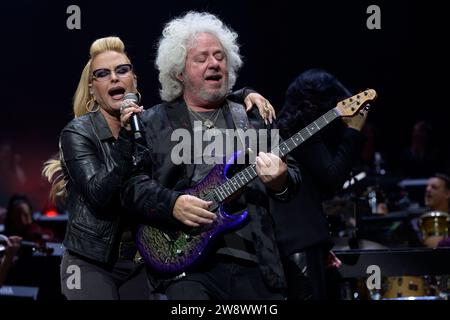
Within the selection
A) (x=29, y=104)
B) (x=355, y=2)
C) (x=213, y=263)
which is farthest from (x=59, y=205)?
(x=213, y=263)

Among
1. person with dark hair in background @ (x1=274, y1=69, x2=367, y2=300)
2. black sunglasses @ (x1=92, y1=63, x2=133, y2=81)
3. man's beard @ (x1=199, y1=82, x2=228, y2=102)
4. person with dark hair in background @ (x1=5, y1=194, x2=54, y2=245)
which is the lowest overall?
person with dark hair in background @ (x1=5, y1=194, x2=54, y2=245)

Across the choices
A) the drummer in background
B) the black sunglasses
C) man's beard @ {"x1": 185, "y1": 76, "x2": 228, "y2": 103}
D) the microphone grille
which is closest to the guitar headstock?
man's beard @ {"x1": 185, "y1": 76, "x2": 228, "y2": 103}

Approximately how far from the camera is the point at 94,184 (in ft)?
12.7

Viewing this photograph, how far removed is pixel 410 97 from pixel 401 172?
995 millimetres

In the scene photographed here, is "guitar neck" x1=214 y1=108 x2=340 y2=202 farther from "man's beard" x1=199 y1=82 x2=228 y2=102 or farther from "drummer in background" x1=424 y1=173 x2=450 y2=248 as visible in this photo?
"drummer in background" x1=424 y1=173 x2=450 y2=248

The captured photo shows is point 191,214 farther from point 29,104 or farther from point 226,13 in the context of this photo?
point 29,104

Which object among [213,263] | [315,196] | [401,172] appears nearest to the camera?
[213,263]

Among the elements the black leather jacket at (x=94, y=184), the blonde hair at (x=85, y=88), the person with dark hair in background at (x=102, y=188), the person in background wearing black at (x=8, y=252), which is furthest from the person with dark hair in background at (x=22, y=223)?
the black leather jacket at (x=94, y=184)

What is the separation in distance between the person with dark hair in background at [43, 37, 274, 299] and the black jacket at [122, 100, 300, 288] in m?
0.11

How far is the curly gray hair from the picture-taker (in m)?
4.08

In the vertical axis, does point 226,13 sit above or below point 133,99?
above

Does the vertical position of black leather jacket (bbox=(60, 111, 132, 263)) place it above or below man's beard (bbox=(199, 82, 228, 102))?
below

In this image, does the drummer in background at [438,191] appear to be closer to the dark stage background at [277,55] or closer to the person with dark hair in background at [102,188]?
the dark stage background at [277,55]

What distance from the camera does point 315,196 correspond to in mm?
4703
